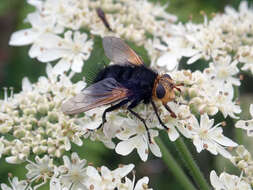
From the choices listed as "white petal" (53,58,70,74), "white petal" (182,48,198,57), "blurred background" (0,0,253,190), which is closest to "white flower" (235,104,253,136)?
"white petal" (182,48,198,57)

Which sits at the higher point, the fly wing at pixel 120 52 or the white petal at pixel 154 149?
the fly wing at pixel 120 52

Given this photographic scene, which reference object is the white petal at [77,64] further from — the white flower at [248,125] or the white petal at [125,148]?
the white flower at [248,125]

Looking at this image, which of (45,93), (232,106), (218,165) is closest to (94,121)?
(45,93)

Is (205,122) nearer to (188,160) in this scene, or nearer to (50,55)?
(188,160)

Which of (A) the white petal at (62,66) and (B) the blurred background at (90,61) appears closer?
(A) the white petal at (62,66)

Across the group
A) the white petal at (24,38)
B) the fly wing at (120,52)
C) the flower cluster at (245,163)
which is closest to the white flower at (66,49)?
the white petal at (24,38)

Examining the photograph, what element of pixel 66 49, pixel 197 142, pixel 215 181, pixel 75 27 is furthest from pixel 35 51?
pixel 215 181

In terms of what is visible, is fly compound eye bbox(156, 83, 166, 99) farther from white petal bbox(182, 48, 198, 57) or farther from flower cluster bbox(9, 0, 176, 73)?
flower cluster bbox(9, 0, 176, 73)
